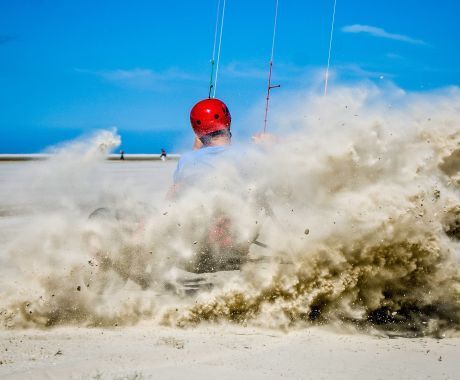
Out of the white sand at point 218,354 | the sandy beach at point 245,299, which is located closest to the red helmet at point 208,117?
the sandy beach at point 245,299

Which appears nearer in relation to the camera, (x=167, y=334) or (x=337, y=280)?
(x=167, y=334)

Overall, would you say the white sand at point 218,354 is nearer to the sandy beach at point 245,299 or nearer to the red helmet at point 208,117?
the sandy beach at point 245,299

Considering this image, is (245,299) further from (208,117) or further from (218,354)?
(208,117)

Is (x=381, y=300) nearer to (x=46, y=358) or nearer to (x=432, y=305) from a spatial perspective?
(x=432, y=305)

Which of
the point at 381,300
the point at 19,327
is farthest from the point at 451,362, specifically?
the point at 19,327

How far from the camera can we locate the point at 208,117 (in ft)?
19.3

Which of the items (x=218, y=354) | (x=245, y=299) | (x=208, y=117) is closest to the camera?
(x=218, y=354)

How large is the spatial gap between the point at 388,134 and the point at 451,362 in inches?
85.1

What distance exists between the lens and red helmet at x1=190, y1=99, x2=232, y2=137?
19.3 feet

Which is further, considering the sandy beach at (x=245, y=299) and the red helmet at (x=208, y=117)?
the red helmet at (x=208, y=117)

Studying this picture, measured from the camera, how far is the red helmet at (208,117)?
589cm

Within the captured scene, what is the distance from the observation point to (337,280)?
4.72 metres

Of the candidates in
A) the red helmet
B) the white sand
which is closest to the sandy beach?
the white sand

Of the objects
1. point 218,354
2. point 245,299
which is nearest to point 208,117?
point 245,299
